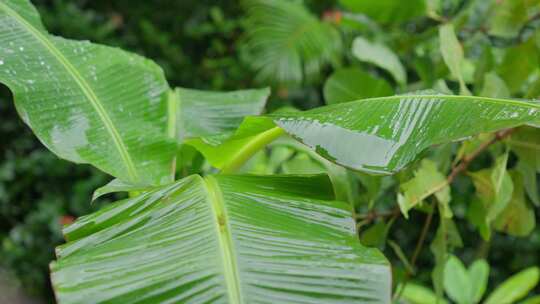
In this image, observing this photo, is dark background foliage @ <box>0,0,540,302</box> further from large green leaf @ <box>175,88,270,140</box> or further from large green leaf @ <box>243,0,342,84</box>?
large green leaf @ <box>175,88,270,140</box>

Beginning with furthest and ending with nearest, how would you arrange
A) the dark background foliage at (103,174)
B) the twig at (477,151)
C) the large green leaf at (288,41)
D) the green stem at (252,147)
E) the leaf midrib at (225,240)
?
1. the dark background foliage at (103,174)
2. the large green leaf at (288,41)
3. the twig at (477,151)
4. the green stem at (252,147)
5. the leaf midrib at (225,240)

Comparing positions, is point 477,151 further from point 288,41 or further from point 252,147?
point 288,41

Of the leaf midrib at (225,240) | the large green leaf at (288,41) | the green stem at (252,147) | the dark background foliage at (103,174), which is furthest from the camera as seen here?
the dark background foliage at (103,174)

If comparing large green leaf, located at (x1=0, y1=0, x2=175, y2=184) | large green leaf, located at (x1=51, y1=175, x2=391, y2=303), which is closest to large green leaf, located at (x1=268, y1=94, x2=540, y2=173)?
large green leaf, located at (x1=51, y1=175, x2=391, y2=303)

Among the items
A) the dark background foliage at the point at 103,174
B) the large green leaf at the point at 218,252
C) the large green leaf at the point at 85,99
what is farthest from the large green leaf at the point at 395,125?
the dark background foliage at the point at 103,174

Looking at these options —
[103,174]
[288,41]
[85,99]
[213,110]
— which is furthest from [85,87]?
[103,174]

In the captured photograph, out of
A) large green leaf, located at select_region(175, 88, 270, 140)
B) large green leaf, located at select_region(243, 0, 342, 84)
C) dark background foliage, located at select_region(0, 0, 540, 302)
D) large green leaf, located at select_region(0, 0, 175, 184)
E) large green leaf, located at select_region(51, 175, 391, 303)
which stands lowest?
dark background foliage, located at select_region(0, 0, 540, 302)

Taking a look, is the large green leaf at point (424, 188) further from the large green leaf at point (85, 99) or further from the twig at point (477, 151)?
the large green leaf at point (85, 99)
